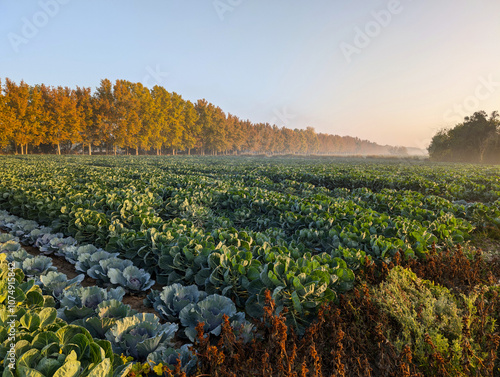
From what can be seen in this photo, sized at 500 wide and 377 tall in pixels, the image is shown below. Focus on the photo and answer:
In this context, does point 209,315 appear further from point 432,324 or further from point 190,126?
point 190,126

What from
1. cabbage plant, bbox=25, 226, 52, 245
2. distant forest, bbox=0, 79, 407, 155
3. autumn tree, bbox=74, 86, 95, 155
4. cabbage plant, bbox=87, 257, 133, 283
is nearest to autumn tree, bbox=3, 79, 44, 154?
distant forest, bbox=0, 79, 407, 155

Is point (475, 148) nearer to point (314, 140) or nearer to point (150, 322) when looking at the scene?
point (150, 322)

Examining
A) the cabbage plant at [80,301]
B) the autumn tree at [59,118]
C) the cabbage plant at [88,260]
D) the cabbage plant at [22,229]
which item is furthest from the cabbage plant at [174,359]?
the autumn tree at [59,118]

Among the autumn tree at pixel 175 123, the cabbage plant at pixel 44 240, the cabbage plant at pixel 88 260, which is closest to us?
the cabbage plant at pixel 88 260

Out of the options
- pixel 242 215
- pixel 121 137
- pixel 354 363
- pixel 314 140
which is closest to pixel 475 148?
pixel 242 215

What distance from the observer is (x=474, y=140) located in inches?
1623

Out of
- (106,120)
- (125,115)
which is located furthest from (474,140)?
(106,120)

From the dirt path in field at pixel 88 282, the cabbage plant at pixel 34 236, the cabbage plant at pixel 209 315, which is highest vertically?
the cabbage plant at pixel 209 315

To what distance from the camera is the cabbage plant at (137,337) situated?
1961 mm

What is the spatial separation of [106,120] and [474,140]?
65.6 metres

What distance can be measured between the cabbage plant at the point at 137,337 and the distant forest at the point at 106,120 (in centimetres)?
4493

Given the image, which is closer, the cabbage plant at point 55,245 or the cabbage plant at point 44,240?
the cabbage plant at point 55,245

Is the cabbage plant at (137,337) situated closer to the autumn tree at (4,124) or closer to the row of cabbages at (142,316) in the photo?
the row of cabbages at (142,316)

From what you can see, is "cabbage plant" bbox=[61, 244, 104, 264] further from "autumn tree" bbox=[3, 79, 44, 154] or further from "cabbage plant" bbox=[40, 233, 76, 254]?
"autumn tree" bbox=[3, 79, 44, 154]
